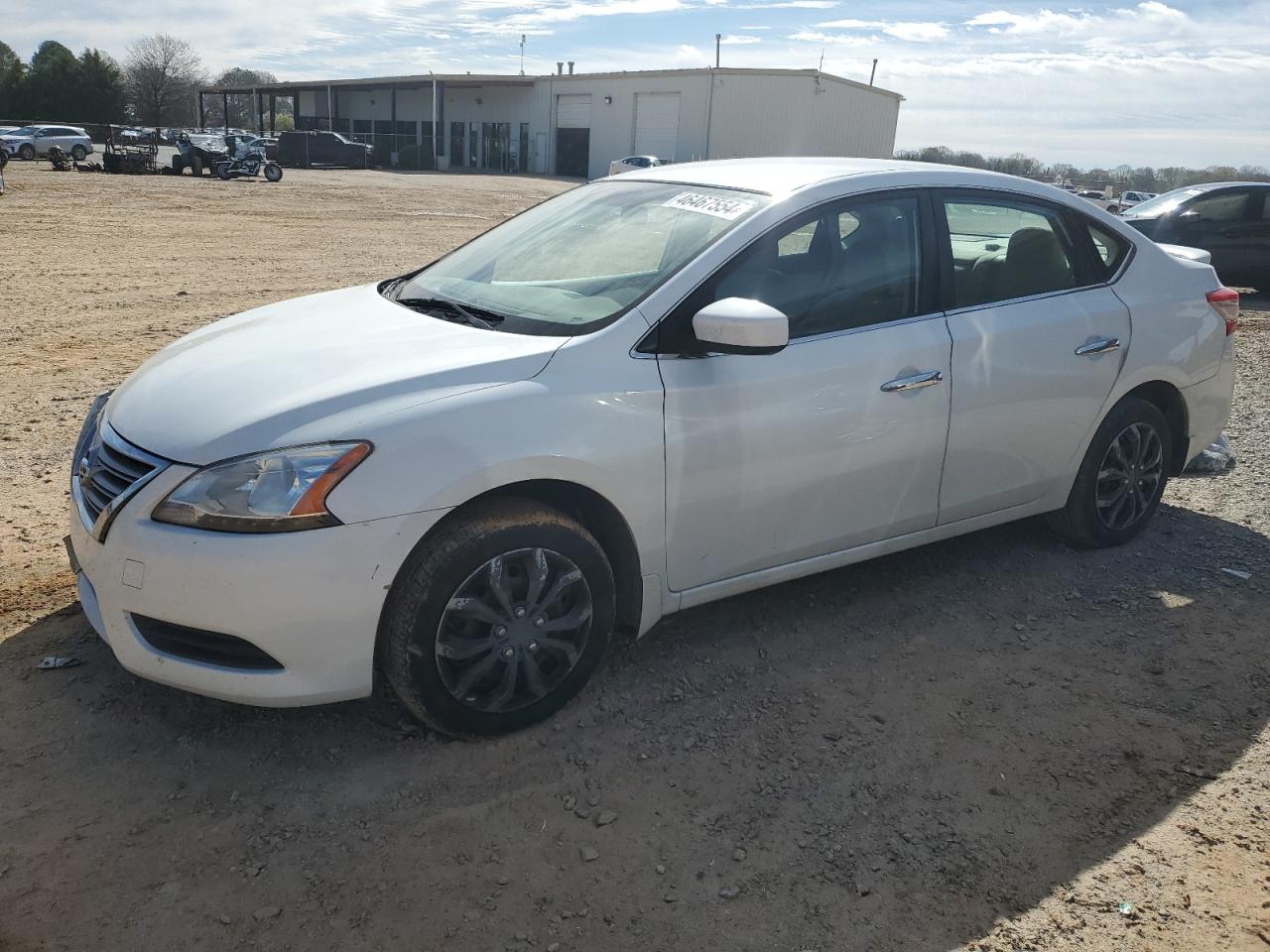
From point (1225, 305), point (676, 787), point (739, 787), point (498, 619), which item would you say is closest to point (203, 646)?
point (498, 619)

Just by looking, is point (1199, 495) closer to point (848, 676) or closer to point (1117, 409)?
point (1117, 409)

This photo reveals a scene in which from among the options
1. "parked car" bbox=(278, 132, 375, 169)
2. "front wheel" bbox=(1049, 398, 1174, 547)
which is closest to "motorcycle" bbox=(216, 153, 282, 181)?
"parked car" bbox=(278, 132, 375, 169)

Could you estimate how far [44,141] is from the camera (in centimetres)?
3969

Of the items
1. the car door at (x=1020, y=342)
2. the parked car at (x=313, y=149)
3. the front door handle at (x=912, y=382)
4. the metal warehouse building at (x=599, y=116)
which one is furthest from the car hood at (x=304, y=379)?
the parked car at (x=313, y=149)

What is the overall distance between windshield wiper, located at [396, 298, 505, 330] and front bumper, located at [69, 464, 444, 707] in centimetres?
89

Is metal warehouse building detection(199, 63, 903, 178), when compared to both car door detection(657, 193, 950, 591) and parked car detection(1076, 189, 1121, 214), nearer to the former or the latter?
parked car detection(1076, 189, 1121, 214)

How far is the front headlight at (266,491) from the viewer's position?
2.71m

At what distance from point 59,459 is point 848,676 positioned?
429 cm

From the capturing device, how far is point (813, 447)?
3564 mm

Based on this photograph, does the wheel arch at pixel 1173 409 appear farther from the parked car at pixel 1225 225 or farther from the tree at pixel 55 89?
the tree at pixel 55 89

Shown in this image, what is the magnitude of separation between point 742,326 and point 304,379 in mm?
1345

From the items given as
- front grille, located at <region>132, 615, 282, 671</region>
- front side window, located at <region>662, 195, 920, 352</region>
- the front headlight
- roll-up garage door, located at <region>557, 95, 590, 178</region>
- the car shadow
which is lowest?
the car shadow

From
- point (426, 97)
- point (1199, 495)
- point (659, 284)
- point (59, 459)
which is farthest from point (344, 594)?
point (426, 97)

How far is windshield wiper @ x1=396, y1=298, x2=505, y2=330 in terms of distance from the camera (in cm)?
348
